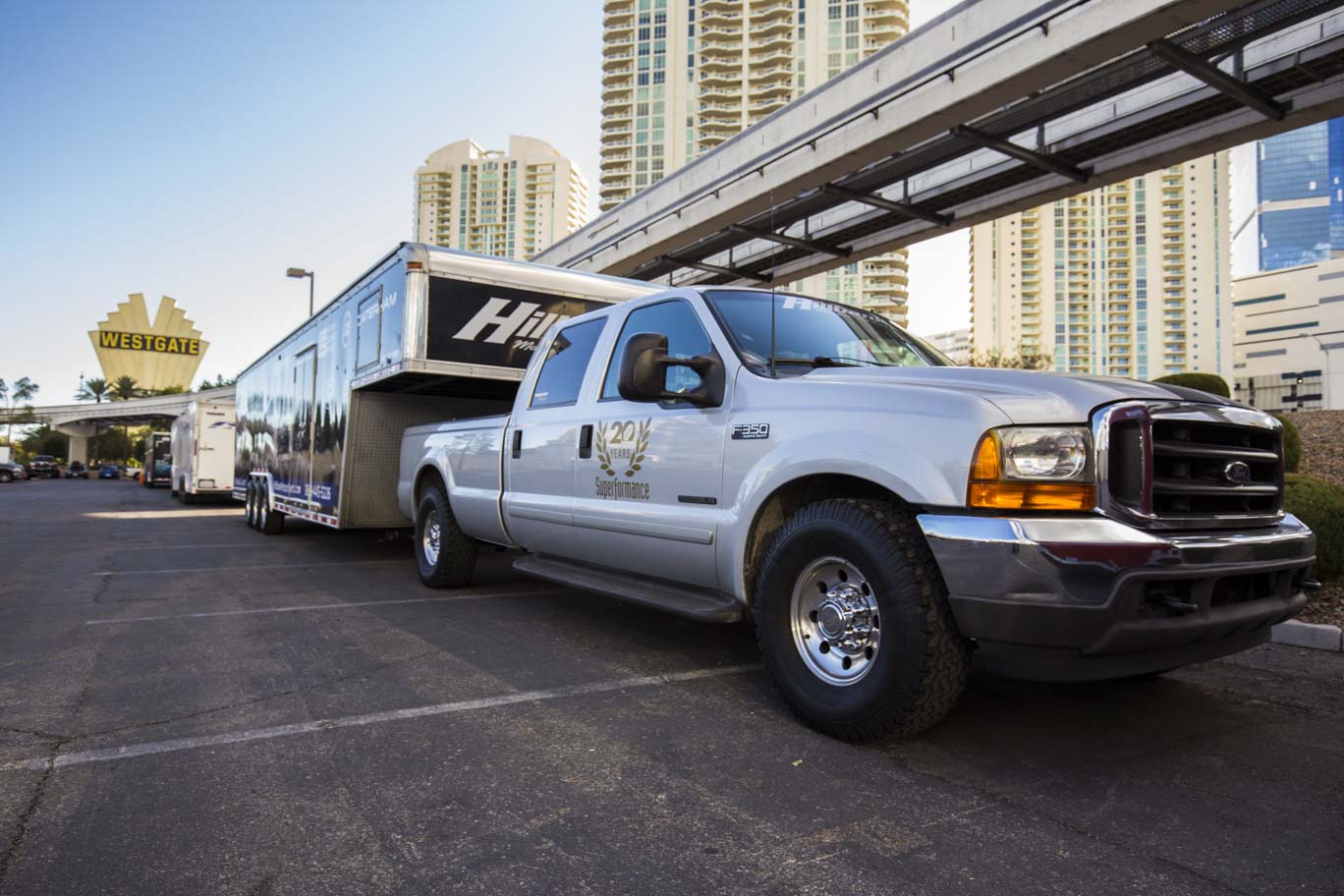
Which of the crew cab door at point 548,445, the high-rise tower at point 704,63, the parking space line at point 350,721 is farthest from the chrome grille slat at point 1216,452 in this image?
the high-rise tower at point 704,63

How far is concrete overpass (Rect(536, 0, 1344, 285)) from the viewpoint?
1168 centimetres

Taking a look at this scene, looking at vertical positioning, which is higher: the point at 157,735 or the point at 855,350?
the point at 855,350

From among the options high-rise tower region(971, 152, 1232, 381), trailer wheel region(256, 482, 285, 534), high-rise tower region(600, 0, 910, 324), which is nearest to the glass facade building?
high-rise tower region(971, 152, 1232, 381)

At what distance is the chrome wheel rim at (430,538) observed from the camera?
730 cm

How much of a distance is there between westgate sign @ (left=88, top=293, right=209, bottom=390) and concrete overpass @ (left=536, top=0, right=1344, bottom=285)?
11087cm

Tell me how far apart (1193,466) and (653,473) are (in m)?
2.47

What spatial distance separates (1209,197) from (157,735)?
540ft

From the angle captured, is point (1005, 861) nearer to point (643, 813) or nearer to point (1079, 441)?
point (643, 813)

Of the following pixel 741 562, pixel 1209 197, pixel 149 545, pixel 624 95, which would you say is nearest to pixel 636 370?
pixel 741 562

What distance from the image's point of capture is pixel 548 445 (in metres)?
5.55

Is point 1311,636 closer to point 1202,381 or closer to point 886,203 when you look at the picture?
point 1202,381

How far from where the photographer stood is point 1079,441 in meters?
2.88

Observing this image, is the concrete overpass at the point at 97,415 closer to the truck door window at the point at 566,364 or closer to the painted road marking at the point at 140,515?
the painted road marking at the point at 140,515

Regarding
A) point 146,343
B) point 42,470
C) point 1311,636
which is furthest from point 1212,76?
point 146,343
